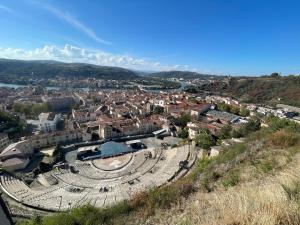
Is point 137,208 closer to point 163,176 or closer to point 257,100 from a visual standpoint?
point 163,176

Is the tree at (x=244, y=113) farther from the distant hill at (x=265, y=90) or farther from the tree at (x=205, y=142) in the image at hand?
the distant hill at (x=265, y=90)

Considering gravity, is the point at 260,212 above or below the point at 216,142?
above

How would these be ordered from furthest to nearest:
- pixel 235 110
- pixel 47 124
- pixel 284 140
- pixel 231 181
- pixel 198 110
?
pixel 235 110 < pixel 198 110 < pixel 47 124 < pixel 284 140 < pixel 231 181

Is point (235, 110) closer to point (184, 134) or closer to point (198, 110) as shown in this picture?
point (198, 110)

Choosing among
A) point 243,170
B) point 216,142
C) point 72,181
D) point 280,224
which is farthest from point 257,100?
point 280,224

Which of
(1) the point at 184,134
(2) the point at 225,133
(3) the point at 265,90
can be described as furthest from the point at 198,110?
(3) the point at 265,90

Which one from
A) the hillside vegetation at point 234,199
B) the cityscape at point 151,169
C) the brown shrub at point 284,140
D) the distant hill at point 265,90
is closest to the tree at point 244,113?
the cityscape at point 151,169
